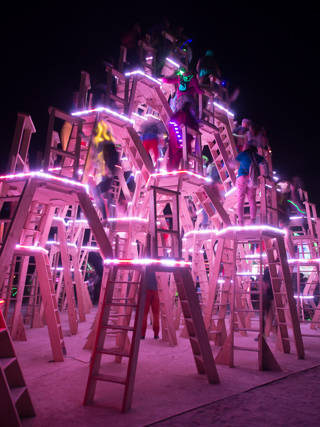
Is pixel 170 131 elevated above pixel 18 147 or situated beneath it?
elevated above

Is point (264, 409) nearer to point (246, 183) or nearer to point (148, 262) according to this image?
point (148, 262)

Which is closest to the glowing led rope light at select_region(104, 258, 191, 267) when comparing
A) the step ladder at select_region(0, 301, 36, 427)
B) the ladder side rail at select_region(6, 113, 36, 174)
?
the step ladder at select_region(0, 301, 36, 427)

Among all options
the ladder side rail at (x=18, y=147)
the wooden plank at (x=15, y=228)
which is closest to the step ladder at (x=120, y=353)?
the wooden plank at (x=15, y=228)

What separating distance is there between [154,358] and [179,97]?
20.5ft

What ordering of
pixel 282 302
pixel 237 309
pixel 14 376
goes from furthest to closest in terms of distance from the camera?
pixel 282 302 → pixel 237 309 → pixel 14 376

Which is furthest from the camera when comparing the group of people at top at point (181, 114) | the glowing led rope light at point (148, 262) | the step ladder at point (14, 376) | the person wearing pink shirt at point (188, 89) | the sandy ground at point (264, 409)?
the person wearing pink shirt at point (188, 89)

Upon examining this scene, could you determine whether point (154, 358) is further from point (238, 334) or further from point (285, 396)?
point (238, 334)

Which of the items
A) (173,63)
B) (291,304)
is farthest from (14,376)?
(173,63)

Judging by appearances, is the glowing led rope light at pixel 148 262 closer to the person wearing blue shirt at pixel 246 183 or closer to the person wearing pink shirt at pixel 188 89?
the person wearing blue shirt at pixel 246 183

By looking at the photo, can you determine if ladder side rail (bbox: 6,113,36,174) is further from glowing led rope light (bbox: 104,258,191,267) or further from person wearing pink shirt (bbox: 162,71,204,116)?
person wearing pink shirt (bbox: 162,71,204,116)

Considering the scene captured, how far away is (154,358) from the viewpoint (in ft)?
19.3

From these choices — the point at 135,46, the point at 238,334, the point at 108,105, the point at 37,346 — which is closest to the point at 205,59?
the point at 135,46

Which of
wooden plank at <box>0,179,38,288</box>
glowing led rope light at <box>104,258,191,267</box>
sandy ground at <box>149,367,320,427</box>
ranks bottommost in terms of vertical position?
sandy ground at <box>149,367,320,427</box>

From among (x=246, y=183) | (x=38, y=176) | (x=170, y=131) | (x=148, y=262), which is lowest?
(x=148, y=262)
